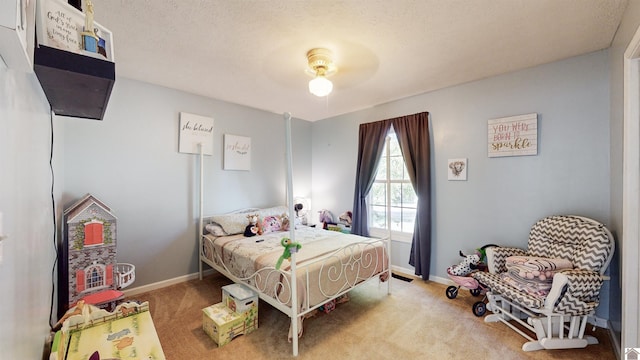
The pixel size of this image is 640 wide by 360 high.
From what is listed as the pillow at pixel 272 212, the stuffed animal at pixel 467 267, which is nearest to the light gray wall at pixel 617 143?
the stuffed animal at pixel 467 267

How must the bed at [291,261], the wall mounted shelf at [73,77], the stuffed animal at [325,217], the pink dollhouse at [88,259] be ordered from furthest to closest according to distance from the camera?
the stuffed animal at [325,217]
the pink dollhouse at [88,259]
the bed at [291,261]
the wall mounted shelf at [73,77]

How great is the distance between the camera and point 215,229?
10.3 feet

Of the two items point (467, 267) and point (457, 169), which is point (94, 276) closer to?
point (467, 267)

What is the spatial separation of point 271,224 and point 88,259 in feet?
6.04

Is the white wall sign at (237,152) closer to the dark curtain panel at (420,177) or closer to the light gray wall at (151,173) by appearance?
the light gray wall at (151,173)

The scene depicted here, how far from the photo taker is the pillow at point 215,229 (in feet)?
10.2

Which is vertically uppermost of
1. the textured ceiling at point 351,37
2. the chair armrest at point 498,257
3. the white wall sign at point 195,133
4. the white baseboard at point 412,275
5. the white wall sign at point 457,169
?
the textured ceiling at point 351,37

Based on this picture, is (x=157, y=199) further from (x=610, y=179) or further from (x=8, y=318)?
(x=610, y=179)

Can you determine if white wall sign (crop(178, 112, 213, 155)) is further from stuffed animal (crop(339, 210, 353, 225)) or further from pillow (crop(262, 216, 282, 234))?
stuffed animal (crop(339, 210, 353, 225))

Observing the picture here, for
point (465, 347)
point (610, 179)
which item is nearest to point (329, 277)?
point (465, 347)

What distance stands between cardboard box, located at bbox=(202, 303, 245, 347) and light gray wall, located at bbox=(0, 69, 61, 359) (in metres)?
1.01

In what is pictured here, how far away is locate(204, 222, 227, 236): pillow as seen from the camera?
312 cm

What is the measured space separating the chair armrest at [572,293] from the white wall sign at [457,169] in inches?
53.3

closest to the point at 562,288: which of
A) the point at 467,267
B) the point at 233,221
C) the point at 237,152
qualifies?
the point at 467,267
